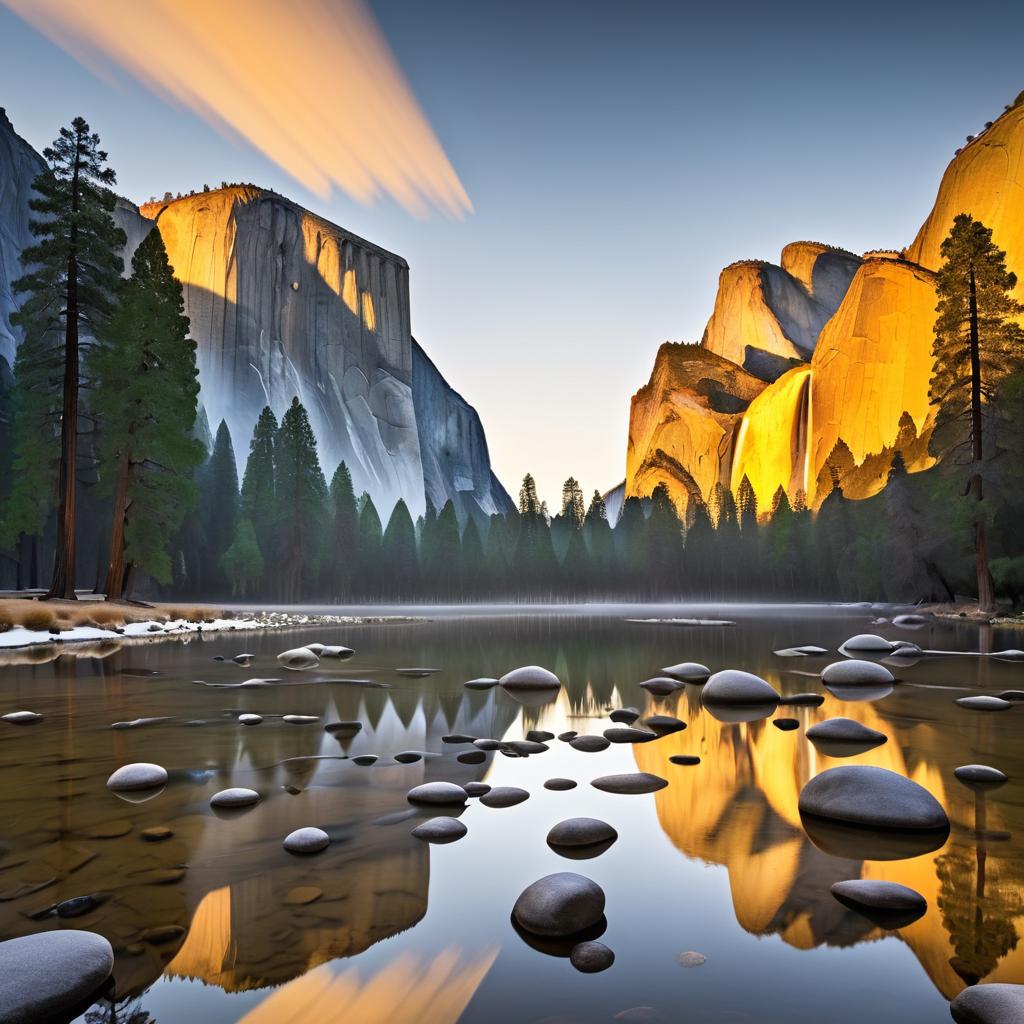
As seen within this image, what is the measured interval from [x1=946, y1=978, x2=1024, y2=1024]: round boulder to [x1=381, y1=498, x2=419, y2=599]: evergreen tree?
71.8m

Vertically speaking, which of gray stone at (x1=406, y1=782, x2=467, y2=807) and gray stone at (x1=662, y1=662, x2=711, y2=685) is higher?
gray stone at (x1=406, y1=782, x2=467, y2=807)

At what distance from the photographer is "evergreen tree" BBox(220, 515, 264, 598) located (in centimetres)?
5922

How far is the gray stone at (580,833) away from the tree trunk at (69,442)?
23890 millimetres

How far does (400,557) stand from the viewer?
74.2 metres

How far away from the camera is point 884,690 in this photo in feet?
39.1

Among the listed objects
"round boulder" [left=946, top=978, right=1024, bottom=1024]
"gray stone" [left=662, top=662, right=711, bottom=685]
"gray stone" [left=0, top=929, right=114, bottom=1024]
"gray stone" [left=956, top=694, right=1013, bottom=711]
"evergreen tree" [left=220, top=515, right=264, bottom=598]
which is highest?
"evergreen tree" [left=220, top=515, right=264, bottom=598]

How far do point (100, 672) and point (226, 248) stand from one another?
123536 mm

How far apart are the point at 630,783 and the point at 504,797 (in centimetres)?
118

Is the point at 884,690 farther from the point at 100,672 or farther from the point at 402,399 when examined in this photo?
the point at 402,399

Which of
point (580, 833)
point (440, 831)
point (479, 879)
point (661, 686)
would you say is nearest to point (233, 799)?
point (440, 831)

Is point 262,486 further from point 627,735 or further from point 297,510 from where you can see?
point 627,735

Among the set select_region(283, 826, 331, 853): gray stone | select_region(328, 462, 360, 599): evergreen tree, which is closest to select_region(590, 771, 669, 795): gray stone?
select_region(283, 826, 331, 853): gray stone

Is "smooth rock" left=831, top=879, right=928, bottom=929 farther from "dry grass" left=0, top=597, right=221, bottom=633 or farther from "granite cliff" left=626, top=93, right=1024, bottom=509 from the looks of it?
"granite cliff" left=626, top=93, right=1024, bottom=509

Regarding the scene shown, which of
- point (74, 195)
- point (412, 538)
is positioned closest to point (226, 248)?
point (412, 538)
